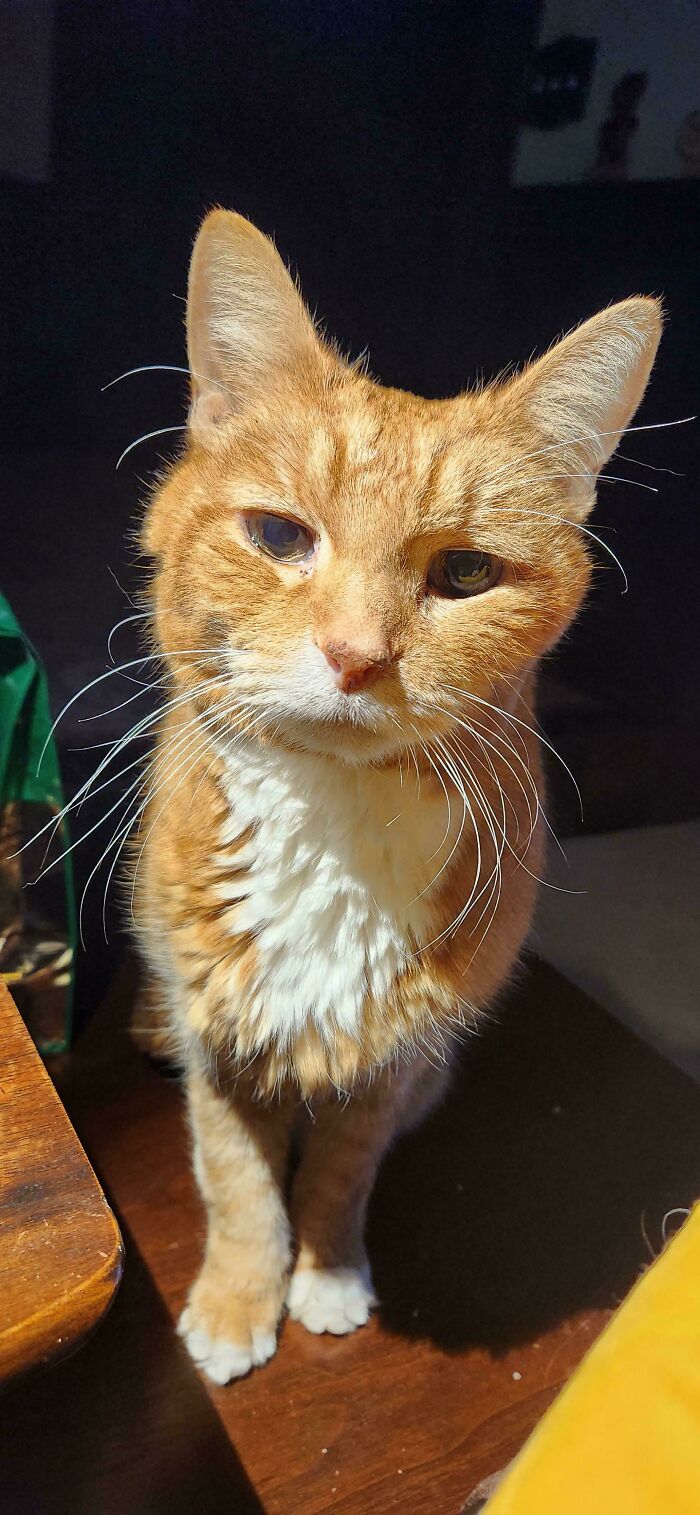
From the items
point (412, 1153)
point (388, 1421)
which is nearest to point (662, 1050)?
point (412, 1153)

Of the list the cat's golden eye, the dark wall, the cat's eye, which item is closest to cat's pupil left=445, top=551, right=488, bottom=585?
the cat's golden eye

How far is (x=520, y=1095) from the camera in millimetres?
1336

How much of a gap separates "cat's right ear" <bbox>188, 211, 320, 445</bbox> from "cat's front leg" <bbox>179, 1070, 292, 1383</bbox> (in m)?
0.69

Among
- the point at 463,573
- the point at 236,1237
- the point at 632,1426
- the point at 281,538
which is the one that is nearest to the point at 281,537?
the point at 281,538

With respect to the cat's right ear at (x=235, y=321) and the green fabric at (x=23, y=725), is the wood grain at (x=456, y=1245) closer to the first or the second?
the green fabric at (x=23, y=725)

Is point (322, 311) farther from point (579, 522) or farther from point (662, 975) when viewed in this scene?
point (662, 975)

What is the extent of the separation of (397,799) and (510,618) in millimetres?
167

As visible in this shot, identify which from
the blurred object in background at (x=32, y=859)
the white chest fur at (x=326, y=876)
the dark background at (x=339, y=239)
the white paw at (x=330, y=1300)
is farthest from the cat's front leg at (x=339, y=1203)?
the dark background at (x=339, y=239)

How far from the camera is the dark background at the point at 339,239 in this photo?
3.11ft

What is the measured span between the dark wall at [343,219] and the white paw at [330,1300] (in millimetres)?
808

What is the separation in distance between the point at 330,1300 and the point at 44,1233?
626 millimetres

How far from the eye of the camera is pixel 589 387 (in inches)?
31.9

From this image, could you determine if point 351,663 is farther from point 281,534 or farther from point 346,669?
point 281,534

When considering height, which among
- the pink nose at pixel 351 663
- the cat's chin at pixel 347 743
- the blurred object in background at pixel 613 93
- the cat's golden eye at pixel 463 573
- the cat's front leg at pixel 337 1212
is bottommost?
the cat's front leg at pixel 337 1212
